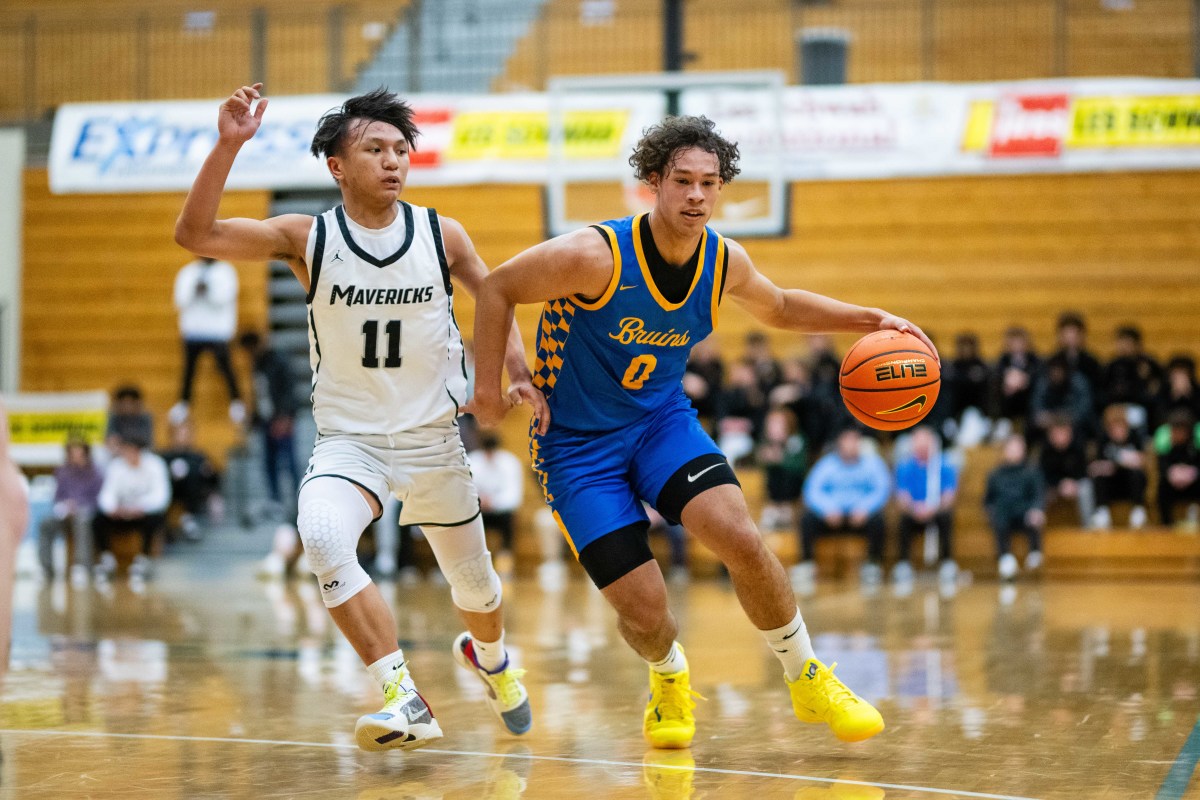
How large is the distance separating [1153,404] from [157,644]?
33.4 ft

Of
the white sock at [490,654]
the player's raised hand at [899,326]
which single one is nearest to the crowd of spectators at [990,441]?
the player's raised hand at [899,326]

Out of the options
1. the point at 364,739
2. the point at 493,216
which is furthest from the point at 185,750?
the point at 493,216

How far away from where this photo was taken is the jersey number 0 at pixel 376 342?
5.03 metres

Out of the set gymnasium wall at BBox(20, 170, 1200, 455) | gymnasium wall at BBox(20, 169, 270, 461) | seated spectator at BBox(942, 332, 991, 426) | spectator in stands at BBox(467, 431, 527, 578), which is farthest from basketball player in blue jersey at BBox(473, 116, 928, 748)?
gymnasium wall at BBox(20, 169, 270, 461)

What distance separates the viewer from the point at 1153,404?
14680 mm

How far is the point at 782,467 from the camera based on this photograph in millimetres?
14883

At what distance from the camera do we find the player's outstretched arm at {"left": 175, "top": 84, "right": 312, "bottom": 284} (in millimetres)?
4734

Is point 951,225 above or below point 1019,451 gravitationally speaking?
above

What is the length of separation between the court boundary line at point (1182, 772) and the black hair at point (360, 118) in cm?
320

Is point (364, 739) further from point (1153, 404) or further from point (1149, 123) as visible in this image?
point (1149, 123)

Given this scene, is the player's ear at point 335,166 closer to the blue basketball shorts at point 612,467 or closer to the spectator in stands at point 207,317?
the blue basketball shorts at point 612,467

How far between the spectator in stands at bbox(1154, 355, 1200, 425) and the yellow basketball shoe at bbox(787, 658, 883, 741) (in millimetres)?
10525

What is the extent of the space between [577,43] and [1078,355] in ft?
26.5

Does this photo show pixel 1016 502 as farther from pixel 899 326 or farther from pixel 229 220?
pixel 229 220
